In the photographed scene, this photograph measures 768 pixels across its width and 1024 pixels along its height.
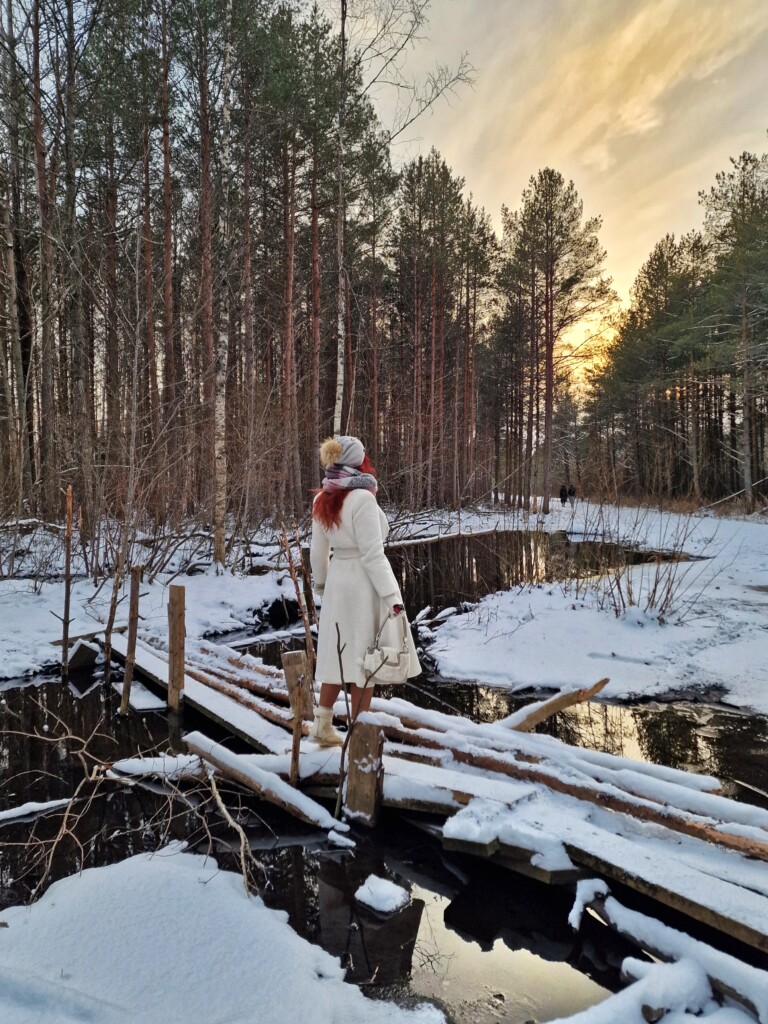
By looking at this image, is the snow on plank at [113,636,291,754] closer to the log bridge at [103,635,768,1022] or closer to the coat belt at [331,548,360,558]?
the log bridge at [103,635,768,1022]

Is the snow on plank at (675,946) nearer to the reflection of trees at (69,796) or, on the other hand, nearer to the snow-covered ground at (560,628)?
the reflection of trees at (69,796)

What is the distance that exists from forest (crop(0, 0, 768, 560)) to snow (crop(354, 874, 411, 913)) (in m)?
4.88

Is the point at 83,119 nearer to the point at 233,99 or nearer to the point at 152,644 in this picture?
the point at 233,99

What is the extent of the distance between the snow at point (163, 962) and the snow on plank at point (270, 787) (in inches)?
32.6

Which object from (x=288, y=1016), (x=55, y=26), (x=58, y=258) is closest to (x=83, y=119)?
(x=55, y=26)

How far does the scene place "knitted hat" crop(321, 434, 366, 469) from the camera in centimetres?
380

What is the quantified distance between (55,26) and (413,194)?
15709 millimetres

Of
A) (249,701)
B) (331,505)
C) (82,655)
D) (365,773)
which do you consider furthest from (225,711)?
(82,655)

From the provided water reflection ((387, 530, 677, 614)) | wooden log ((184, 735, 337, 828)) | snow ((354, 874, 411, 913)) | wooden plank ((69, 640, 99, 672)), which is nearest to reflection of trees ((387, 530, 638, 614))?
water reflection ((387, 530, 677, 614))

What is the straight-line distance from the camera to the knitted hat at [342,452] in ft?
12.5

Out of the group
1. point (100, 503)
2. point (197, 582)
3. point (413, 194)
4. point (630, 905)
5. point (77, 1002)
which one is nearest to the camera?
point (77, 1002)

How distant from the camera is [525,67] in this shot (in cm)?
1102

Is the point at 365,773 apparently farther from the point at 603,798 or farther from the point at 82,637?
the point at 82,637

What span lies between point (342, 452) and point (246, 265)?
1187 centimetres
